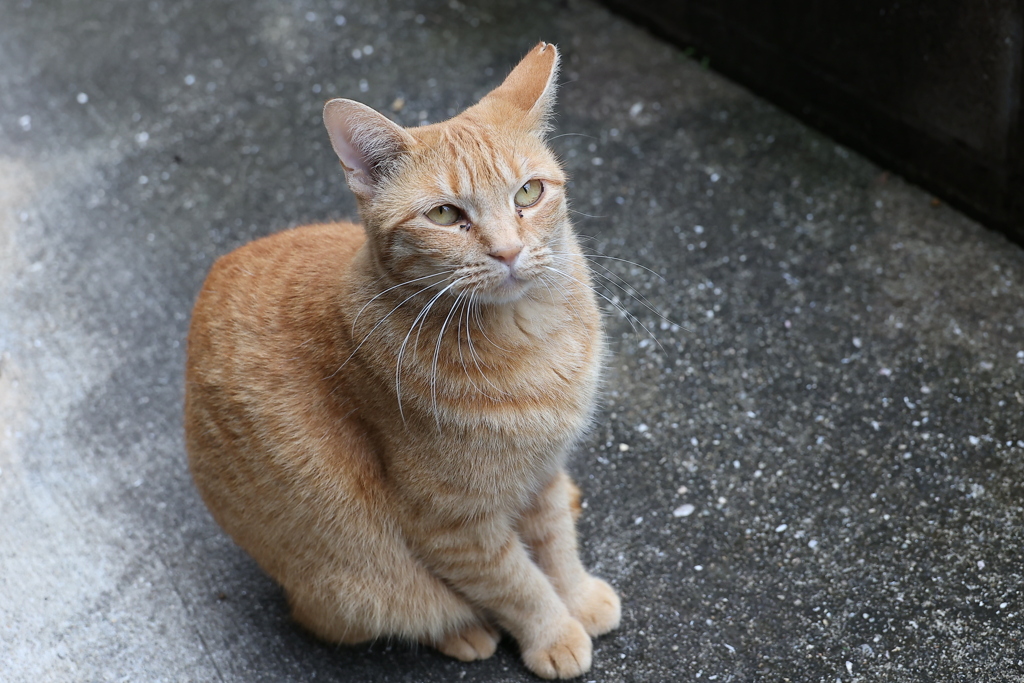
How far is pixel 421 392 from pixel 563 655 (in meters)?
0.79

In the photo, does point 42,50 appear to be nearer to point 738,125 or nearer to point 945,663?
point 738,125

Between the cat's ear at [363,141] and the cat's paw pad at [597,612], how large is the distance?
1.18m

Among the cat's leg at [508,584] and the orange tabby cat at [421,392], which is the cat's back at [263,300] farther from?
the cat's leg at [508,584]

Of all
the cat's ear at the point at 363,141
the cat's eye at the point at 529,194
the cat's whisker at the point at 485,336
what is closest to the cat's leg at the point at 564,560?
the cat's whisker at the point at 485,336

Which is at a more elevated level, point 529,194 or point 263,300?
point 529,194

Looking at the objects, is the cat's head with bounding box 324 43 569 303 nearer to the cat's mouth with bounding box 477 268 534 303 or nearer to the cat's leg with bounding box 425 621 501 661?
the cat's mouth with bounding box 477 268 534 303

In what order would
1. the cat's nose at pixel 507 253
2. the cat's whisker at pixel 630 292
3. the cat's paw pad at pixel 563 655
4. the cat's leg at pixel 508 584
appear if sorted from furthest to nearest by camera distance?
the cat's whisker at pixel 630 292 < the cat's paw pad at pixel 563 655 < the cat's leg at pixel 508 584 < the cat's nose at pixel 507 253

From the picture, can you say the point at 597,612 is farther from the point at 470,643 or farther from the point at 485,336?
the point at 485,336

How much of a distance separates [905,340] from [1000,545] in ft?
2.49

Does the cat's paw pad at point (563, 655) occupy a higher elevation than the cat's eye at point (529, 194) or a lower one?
lower

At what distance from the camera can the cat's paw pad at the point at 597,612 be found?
237 cm

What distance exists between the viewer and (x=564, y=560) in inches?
92.6

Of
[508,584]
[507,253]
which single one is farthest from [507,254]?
[508,584]

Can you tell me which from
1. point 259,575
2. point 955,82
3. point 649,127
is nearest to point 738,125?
point 649,127
